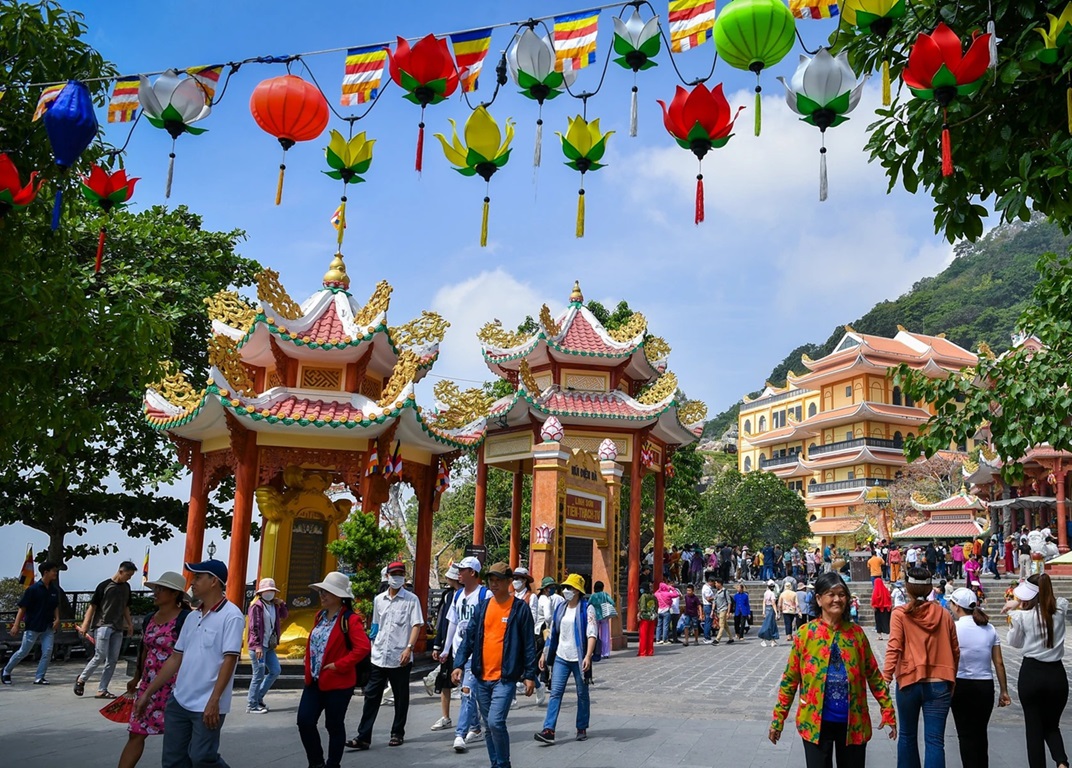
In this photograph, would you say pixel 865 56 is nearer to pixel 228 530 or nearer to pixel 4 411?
pixel 4 411

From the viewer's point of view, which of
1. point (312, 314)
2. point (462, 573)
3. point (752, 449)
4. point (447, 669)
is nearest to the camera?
point (462, 573)

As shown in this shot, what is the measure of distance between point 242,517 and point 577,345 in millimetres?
9920

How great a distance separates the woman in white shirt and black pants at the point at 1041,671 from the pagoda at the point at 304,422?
928cm

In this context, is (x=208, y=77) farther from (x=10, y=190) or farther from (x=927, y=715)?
(x=927, y=715)

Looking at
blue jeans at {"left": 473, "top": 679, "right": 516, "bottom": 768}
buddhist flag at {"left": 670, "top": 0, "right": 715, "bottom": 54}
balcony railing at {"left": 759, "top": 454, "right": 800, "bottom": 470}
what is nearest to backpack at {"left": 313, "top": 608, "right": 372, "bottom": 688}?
blue jeans at {"left": 473, "top": 679, "right": 516, "bottom": 768}

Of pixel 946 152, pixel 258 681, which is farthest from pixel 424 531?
pixel 946 152

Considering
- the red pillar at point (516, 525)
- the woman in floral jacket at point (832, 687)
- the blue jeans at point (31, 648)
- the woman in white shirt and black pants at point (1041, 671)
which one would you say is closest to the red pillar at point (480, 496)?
the red pillar at point (516, 525)

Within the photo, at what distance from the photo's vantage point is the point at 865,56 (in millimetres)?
6426

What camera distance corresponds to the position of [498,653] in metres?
7.50

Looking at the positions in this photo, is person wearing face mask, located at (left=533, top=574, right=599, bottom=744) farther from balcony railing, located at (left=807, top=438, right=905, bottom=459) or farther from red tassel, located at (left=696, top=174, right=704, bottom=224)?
balcony railing, located at (left=807, top=438, right=905, bottom=459)

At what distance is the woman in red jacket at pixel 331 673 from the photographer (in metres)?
6.71

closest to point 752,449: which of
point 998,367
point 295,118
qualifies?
point 998,367

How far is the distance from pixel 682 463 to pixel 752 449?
138 feet

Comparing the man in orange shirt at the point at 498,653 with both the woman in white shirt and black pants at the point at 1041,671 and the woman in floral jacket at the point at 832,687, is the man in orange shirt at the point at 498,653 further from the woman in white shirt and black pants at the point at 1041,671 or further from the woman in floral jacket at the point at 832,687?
the woman in white shirt and black pants at the point at 1041,671
